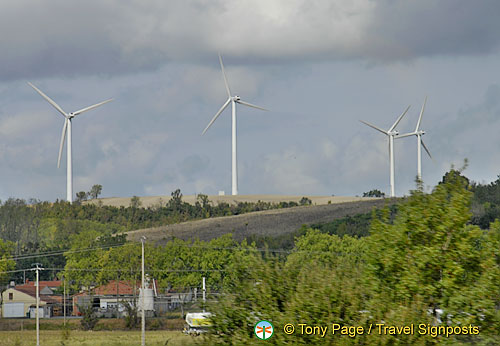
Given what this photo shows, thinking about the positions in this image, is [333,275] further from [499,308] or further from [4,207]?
[4,207]

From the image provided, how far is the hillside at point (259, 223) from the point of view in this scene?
522ft

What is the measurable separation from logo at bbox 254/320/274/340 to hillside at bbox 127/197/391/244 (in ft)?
420

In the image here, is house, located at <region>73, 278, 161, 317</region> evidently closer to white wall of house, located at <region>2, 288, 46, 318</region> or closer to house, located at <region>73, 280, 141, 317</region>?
house, located at <region>73, 280, 141, 317</region>

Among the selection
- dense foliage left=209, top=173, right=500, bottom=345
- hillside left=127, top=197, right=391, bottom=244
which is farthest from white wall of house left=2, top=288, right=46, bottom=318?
dense foliage left=209, top=173, right=500, bottom=345

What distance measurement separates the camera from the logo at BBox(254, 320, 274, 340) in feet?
74.9

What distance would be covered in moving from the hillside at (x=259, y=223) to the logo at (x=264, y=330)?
128 meters

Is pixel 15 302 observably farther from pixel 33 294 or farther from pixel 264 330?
pixel 264 330

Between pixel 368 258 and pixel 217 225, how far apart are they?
470ft

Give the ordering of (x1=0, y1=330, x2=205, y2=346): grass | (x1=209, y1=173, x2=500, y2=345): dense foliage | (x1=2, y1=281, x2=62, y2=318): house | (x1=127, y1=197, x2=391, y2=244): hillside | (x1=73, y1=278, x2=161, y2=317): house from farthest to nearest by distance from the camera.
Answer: (x1=127, y1=197, x2=391, y2=244): hillside
(x1=2, y1=281, x2=62, y2=318): house
(x1=73, y1=278, x2=161, y2=317): house
(x1=0, y1=330, x2=205, y2=346): grass
(x1=209, y1=173, x2=500, y2=345): dense foliage

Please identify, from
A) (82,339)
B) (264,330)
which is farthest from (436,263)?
(82,339)

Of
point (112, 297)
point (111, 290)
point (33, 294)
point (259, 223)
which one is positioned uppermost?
point (259, 223)

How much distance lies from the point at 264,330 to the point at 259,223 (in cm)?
14563

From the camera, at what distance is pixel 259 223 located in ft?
553

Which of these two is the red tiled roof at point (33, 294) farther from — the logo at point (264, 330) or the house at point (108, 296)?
the logo at point (264, 330)
